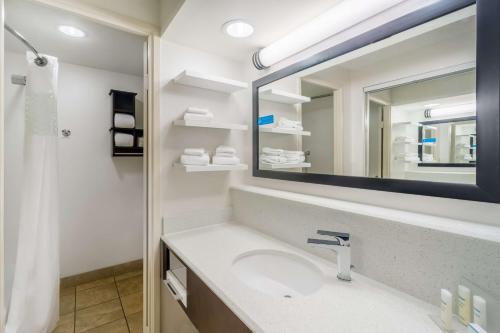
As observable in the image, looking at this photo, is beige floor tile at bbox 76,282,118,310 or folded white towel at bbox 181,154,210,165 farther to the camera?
beige floor tile at bbox 76,282,118,310

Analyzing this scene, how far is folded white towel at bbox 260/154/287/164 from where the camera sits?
1446 millimetres

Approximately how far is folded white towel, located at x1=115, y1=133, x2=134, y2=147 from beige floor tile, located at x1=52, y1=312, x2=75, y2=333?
1.47m

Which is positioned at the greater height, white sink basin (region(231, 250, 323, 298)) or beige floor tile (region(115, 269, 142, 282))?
white sink basin (region(231, 250, 323, 298))

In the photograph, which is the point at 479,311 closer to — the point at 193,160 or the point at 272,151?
the point at 272,151

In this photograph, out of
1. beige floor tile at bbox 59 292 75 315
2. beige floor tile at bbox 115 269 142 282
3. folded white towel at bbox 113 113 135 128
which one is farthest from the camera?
beige floor tile at bbox 115 269 142 282

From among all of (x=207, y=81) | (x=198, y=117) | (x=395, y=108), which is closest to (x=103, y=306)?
(x=198, y=117)

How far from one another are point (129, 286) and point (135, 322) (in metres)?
0.53

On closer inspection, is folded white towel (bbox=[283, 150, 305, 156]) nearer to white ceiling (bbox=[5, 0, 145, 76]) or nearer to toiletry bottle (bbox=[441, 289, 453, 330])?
toiletry bottle (bbox=[441, 289, 453, 330])

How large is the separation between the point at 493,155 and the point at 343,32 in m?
0.78

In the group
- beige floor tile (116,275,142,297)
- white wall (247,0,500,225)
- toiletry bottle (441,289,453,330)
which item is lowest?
beige floor tile (116,275,142,297)

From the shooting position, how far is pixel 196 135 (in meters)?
1.51

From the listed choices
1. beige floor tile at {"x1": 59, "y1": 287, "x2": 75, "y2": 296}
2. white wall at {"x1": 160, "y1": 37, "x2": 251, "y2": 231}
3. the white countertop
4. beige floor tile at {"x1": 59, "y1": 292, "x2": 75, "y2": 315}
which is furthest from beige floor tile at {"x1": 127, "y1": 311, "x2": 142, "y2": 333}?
the white countertop

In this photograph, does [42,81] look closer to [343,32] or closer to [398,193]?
[343,32]

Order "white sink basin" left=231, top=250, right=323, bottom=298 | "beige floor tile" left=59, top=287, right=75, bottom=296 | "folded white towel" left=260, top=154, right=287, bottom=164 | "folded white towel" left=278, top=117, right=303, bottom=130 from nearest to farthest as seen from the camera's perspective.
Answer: "white sink basin" left=231, top=250, right=323, bottom=298 < "folded white towel" left=278, top=117, right=303, bottom=130 < "folded white towel" left=260, top=154, right=287, bottom=164 < "beige floor tile" left=59, top=287, right=75, bottom=296
